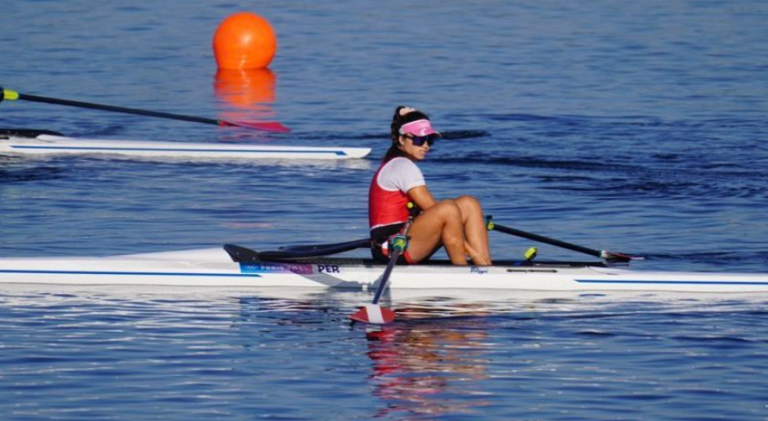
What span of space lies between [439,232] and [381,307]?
0.93 m

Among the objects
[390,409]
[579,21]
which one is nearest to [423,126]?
[390,409]

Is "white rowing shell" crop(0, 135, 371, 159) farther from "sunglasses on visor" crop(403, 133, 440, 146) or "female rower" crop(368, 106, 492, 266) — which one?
"sunglasses on visor" crop(403, 133, 440, 146)

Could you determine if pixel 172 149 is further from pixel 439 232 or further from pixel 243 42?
pixel 243 42

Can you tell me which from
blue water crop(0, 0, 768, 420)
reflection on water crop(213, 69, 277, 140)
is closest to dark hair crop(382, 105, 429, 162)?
blue water crop(0, 0, 768, 420)

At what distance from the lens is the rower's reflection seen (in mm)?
9141

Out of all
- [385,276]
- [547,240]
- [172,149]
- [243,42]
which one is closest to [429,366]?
[385,276]

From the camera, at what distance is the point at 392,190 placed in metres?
11.8

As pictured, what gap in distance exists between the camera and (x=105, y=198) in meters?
16.7

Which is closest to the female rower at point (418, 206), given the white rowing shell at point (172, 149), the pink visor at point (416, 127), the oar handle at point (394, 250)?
the pink visor at point (416, 127)

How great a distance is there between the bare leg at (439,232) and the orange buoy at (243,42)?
615 inches

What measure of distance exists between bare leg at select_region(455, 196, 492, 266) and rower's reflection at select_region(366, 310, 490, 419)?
2.76ft

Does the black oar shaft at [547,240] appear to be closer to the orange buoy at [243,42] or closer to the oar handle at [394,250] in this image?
the oar handle at [394,250]

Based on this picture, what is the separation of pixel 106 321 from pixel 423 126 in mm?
2689

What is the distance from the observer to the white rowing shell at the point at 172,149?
1883 centimetres
